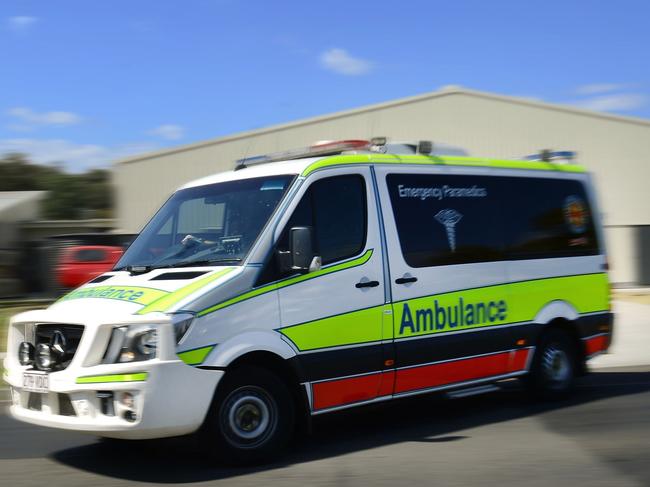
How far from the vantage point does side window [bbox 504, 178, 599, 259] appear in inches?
316

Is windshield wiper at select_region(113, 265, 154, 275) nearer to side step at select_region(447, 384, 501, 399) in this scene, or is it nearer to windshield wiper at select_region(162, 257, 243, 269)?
windshield wiper at select_region(162, 257, 243, 269)

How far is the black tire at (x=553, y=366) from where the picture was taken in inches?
321

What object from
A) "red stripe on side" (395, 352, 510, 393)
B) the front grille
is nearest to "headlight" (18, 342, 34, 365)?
the front grille

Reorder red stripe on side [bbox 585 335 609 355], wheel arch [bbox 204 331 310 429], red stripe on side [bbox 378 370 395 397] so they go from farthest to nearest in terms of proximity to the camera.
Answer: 1. red stripe on side [bbox 585 335 609 355]
2. red stripe on side [bbox 378 370 395 397]
3. wheel arch [bbox 204 331 310 429]

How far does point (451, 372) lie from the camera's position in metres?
7.20

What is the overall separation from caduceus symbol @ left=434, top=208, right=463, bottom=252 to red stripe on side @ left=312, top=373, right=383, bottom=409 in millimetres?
1461

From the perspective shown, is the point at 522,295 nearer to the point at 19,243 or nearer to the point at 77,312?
the point at 77,312

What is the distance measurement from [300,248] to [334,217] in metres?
0.59

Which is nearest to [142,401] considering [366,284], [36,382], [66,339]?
[66,339]

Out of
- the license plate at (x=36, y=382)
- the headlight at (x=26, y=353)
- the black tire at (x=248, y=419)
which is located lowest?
the black tire at (x=248, y=419)

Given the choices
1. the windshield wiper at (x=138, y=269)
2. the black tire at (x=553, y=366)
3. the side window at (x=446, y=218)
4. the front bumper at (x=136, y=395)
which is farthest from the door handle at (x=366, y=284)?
the black tire at (x=553, y=366)

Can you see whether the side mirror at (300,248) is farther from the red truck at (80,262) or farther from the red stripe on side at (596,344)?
the red truck at (80,262)

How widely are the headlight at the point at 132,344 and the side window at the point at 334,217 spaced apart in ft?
4.01

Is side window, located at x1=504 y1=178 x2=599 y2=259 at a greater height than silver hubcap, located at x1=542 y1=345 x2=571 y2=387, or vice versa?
side window, located at x1=504 y1=178 x2=599 y2=259
